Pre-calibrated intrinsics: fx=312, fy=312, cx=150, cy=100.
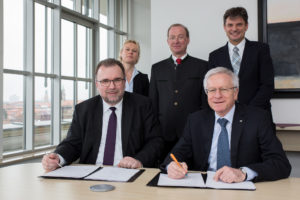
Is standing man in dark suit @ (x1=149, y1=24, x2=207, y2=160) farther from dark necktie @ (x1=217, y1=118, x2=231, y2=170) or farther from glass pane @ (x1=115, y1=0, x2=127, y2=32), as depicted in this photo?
glass pane @ (x1=115, y1=0, x2=127, y2=32)

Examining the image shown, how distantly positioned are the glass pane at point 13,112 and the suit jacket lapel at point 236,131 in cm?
306

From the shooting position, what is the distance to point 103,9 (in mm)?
6324

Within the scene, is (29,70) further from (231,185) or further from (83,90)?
(231,185)

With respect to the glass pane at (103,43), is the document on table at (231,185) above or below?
below

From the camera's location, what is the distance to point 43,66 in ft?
15.1

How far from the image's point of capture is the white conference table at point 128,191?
1232mm

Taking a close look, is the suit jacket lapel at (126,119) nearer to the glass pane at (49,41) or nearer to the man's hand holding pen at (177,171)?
the man's hand holding pen at (177,171)

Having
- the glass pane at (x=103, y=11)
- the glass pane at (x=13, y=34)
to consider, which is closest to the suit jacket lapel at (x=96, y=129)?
the glass pane at (x=13, y=34)

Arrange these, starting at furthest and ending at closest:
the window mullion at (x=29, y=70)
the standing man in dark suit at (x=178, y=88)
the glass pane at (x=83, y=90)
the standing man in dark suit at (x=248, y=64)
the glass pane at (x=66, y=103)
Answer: the glass pane at (x=83, y=90), the glass pane at (x=66, y=103), the window mullion at (x=29, y=70), the standing man in dark suit at (x=178, y=88), the standing man in dark suit at (x=248, y=64)

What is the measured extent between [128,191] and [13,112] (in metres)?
3.25

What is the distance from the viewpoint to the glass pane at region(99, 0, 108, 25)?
20.4ft

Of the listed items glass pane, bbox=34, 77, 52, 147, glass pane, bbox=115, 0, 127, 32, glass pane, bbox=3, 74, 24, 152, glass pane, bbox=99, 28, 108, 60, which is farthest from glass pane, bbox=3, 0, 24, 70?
glass pane, bbox=115, 0, 127, 32

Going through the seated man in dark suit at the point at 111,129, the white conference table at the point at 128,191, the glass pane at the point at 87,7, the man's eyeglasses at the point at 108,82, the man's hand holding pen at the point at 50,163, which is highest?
the glass pane at the point at 87,7

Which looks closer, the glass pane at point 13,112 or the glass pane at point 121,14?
the glass pane at point 13,112
